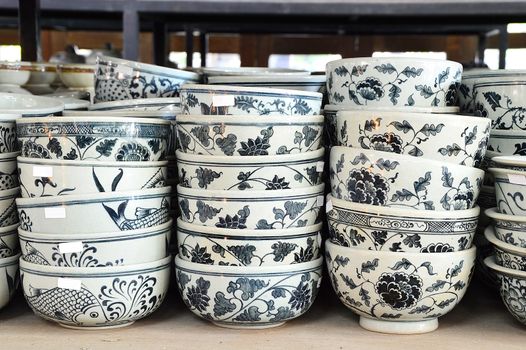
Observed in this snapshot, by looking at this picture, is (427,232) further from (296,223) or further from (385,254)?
(296,223)

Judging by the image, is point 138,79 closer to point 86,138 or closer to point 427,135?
point 86,138

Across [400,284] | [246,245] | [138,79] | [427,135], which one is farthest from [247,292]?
[138,79]

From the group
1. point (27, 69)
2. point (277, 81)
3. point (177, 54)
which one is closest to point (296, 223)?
point (277, 81)

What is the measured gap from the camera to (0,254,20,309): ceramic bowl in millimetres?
848

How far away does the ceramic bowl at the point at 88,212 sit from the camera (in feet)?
2.54

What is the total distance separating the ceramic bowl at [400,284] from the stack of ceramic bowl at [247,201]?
62mm

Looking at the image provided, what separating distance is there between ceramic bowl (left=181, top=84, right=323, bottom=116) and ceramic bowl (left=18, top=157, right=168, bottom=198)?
0.11m

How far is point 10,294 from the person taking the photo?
0.86 metres

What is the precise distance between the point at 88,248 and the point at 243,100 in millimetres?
266

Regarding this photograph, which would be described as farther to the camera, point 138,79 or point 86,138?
point 138,79

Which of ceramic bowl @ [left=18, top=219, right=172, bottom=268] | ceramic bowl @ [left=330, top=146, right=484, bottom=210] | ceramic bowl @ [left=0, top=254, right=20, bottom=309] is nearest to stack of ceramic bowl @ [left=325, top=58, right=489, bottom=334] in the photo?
ceramic bowl @ [left=330, top=146, right=484, bottom=210]

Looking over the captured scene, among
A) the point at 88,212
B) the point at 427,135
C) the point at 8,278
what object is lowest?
the point at 8,278

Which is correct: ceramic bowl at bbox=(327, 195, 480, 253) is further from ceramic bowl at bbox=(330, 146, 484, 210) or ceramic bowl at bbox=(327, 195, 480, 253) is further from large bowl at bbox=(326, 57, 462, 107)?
large bowl at bbox=(326, 57, 462, 107)

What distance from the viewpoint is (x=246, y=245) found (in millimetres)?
785
